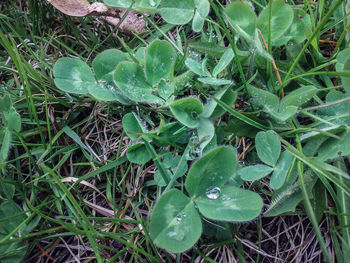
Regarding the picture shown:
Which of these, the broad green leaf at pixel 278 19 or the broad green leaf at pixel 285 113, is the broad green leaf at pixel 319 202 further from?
the broad green leaf at pixel 278 19

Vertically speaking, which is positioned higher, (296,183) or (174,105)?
(174,105)

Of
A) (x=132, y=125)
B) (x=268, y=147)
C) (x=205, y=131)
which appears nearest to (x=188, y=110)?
(x=205, y=131)

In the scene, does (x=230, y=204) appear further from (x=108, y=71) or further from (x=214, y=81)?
(x=108, y=71)

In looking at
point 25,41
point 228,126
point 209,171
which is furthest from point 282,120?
point 25,41

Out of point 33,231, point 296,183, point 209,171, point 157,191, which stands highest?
point 209,171

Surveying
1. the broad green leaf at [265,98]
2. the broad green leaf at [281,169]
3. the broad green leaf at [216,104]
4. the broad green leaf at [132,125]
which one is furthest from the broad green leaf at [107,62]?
the broad green leaf at [281,169]

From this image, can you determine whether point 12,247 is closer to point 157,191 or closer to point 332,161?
point 157,191
